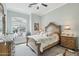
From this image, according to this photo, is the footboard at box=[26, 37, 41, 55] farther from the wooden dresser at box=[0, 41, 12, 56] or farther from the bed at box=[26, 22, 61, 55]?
the wooden dresser at box=[0, 41, 12, 56]

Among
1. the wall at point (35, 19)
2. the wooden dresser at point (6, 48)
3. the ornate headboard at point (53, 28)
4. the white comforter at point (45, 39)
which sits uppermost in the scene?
the wall at point (35, 19)

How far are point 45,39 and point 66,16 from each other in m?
0.63

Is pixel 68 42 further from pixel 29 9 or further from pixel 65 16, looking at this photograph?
pixel 29 9

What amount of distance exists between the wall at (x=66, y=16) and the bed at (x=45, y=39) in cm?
11

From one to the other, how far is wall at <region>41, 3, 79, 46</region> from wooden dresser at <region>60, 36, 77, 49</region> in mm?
156

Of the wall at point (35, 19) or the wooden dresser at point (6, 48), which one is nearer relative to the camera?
the wooden dresser at point (6, 48)

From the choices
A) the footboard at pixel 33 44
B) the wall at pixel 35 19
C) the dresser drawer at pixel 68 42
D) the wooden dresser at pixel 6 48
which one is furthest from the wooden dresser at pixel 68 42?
the wooden dresser at pixel 6 48

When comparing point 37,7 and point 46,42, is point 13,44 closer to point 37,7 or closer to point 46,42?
point 46,42

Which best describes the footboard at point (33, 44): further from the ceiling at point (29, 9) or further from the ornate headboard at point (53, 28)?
the ceiling at point (29, 9)

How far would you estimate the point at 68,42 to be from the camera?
206cm

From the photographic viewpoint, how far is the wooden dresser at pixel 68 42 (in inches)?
79.8

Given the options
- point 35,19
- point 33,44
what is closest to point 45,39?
point 33,44

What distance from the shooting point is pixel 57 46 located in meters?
2.04

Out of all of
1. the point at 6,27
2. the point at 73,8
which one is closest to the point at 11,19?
the point at 6,27
